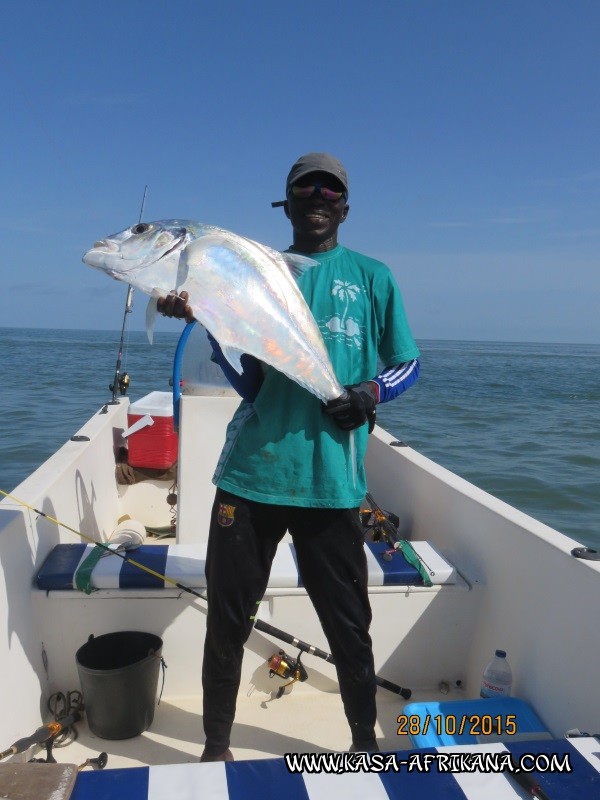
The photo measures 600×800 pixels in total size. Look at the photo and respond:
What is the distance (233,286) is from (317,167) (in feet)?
1.77

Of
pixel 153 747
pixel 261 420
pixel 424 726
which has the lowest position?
pixel 153 747

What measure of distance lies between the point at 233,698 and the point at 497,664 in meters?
1.21

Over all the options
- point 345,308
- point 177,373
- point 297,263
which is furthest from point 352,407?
point 177,373

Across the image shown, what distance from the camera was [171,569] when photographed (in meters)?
2.98

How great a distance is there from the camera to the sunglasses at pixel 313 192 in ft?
7.44

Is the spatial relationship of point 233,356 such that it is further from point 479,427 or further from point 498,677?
point 479,427

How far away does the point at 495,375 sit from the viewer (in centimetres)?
3189

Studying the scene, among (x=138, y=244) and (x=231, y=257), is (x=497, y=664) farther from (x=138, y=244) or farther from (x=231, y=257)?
(x=138, y=244)

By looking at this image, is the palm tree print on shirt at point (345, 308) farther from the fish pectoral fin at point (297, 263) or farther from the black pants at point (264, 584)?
the black pants at point (264, 584)

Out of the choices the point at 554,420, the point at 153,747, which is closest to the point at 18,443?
the point at 153,747

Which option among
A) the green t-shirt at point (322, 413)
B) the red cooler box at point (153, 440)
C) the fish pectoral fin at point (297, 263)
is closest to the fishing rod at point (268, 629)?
the green t-shirt at point (322, 413)

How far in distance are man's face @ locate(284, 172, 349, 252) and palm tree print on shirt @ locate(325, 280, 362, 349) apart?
7.5 inches

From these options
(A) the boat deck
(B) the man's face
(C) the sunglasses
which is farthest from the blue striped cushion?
(C) the sunglasses

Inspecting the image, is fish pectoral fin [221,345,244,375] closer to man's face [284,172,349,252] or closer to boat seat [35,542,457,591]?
man's face [284,172,349,252]
